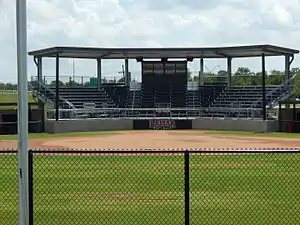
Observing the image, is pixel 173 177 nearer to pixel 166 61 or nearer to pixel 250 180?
pixel 250 180

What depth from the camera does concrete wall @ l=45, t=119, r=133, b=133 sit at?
45875mm

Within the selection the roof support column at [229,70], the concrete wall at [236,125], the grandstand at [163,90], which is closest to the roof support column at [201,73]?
the grandstand at [163,90]

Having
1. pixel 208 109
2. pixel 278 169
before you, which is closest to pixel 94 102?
pixel 208 109

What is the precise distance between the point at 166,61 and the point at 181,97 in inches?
148

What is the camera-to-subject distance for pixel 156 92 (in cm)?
5822

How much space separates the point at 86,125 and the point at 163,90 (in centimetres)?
1246

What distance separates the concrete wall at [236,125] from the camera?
45.7 meters

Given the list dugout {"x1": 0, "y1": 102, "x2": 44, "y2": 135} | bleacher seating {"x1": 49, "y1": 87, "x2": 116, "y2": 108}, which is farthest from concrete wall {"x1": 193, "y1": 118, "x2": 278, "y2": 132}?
dugout {"x1": 0, "y1": 102, "x2": 44, "y2": 135}

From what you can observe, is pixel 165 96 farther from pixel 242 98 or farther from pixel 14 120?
pixel 14 120

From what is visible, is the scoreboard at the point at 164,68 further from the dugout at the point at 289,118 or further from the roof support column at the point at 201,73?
the dugout at the point at 289,118

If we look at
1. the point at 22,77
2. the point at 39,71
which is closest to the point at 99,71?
the point at 39,71

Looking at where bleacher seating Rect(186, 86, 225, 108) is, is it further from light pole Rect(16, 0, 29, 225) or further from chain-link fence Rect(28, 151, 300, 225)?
light pole Rect(16, 0, 29, 225)

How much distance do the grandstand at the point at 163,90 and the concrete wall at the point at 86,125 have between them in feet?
5.28

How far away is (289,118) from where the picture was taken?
45.7 metres
